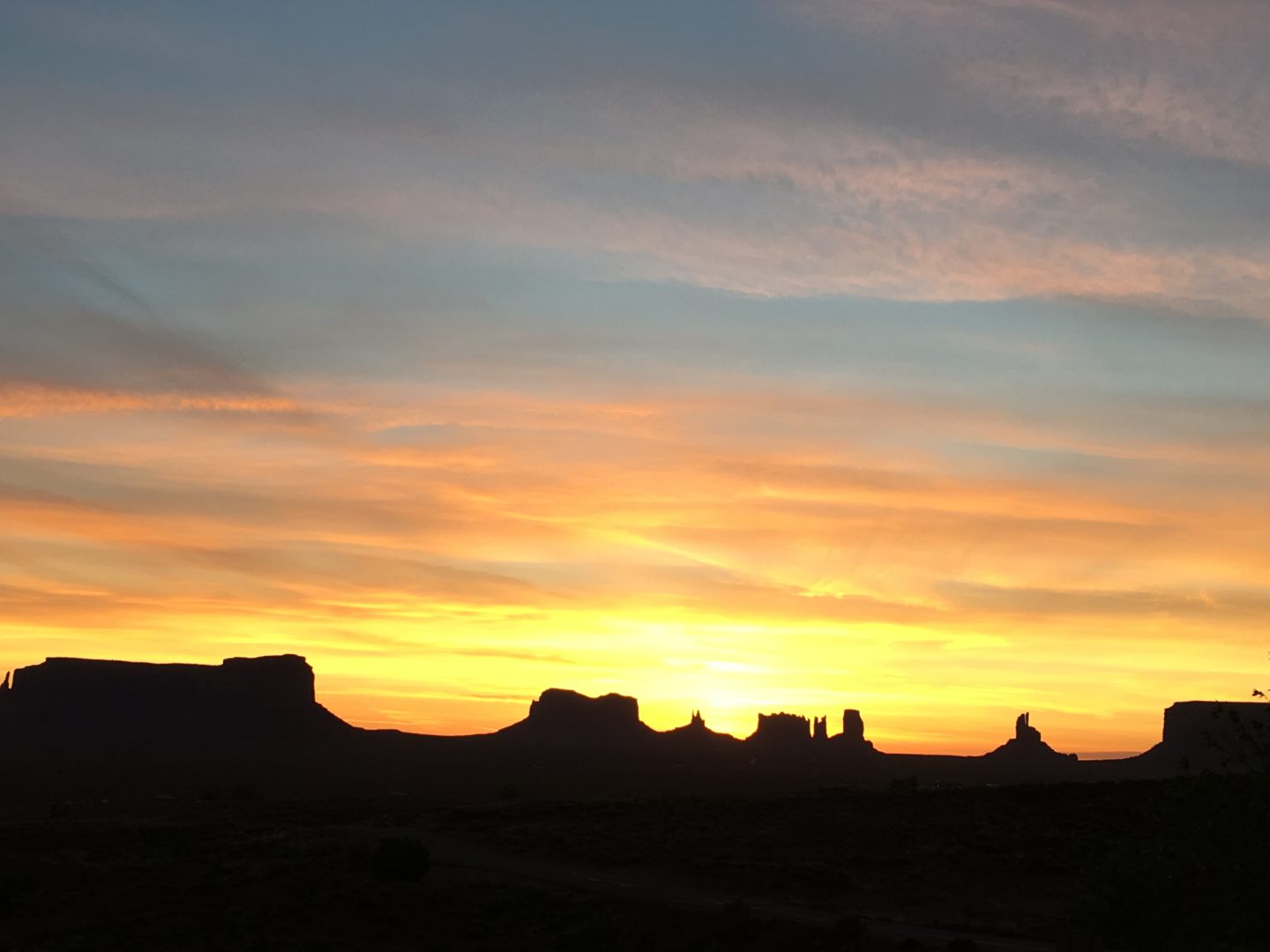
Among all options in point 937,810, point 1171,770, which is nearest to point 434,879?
point 937,810

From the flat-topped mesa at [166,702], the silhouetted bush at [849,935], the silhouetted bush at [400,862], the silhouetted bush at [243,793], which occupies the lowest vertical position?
the silhouetted bush at [849,935]

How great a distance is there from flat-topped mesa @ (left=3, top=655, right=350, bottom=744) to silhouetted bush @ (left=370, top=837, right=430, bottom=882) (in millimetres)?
128580

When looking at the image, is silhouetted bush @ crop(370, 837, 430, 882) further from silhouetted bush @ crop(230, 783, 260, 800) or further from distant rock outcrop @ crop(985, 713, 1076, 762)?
distant rock outcrop @ crop(985, 713, 1076, 762)

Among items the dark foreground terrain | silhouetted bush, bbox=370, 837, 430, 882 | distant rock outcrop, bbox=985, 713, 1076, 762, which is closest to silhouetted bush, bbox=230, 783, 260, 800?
the dark foreground terrain

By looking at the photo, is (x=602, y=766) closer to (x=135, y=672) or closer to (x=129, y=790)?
(x=129, y=790)

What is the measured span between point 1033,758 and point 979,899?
A: 15810 cm

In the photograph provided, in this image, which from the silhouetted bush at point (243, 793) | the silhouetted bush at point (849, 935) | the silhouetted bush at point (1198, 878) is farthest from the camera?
the silhouetted bush at point (243, 793)

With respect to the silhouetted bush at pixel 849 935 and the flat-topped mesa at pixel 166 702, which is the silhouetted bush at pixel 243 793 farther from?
the flat-topped mesa at pixel 166 702

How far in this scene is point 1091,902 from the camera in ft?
70.1

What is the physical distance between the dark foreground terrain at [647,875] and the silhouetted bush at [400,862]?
8 centimetres

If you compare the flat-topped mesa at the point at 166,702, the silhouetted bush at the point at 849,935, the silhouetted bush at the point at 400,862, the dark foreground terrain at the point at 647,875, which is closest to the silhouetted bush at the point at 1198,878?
the dark foreground terrain at the point at 647,875

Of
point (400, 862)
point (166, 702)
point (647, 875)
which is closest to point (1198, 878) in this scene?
point (647, 875)

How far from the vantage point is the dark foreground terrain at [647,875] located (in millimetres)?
34594

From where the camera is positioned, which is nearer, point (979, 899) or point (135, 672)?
point (979, 899)
